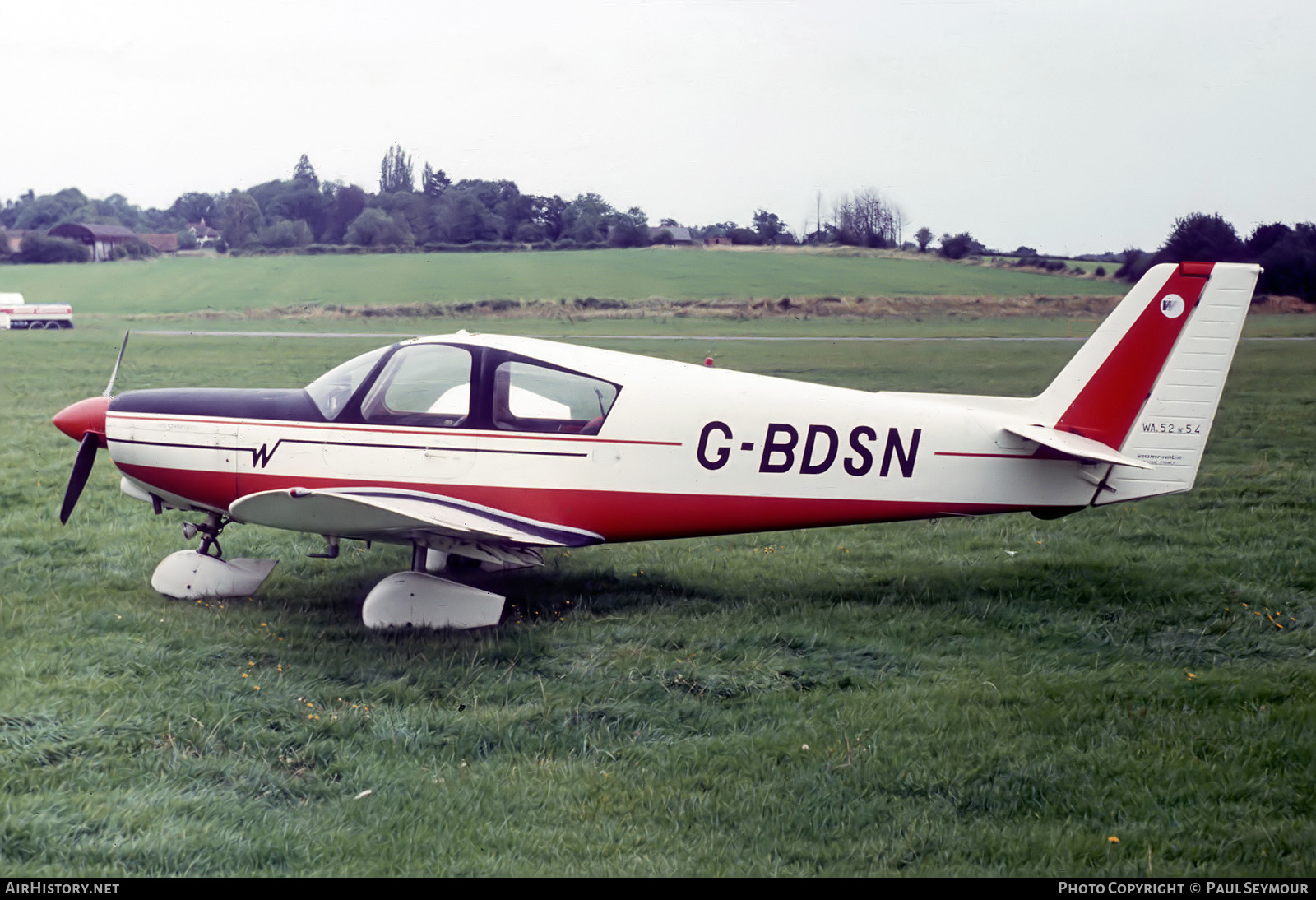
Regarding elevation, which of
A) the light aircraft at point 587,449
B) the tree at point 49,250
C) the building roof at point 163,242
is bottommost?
the light aircraft at point 587,449

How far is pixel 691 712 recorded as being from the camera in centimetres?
419

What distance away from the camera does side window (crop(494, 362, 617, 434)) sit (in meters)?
5.37

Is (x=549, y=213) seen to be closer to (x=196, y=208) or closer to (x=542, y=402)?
(x=196, y=208)

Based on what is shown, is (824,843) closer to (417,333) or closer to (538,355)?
(538,355)

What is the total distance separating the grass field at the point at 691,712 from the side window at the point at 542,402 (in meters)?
1.11

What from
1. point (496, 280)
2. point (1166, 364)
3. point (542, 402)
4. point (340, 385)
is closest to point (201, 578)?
point (340, 385)

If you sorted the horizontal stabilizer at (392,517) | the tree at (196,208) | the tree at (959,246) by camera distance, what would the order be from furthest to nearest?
the tree at (196,208) < the tree at (959,246) < the horizontal stabilizer at (392,517)

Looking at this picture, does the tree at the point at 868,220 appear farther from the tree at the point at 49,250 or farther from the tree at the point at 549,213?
the tree at the point at 49,250

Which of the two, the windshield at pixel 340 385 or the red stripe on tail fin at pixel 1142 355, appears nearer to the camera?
the windshield at pixel 340 385

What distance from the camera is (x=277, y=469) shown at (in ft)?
17.5

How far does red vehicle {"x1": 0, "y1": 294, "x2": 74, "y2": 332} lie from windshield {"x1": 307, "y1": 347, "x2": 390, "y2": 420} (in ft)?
42.2

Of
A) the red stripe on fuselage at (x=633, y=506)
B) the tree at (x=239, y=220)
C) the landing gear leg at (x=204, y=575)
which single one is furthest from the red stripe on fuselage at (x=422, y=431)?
the tree at (x=239, y=220)

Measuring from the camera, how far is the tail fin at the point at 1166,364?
5605mm

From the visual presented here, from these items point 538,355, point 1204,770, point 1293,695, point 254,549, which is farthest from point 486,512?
point 1293,695
